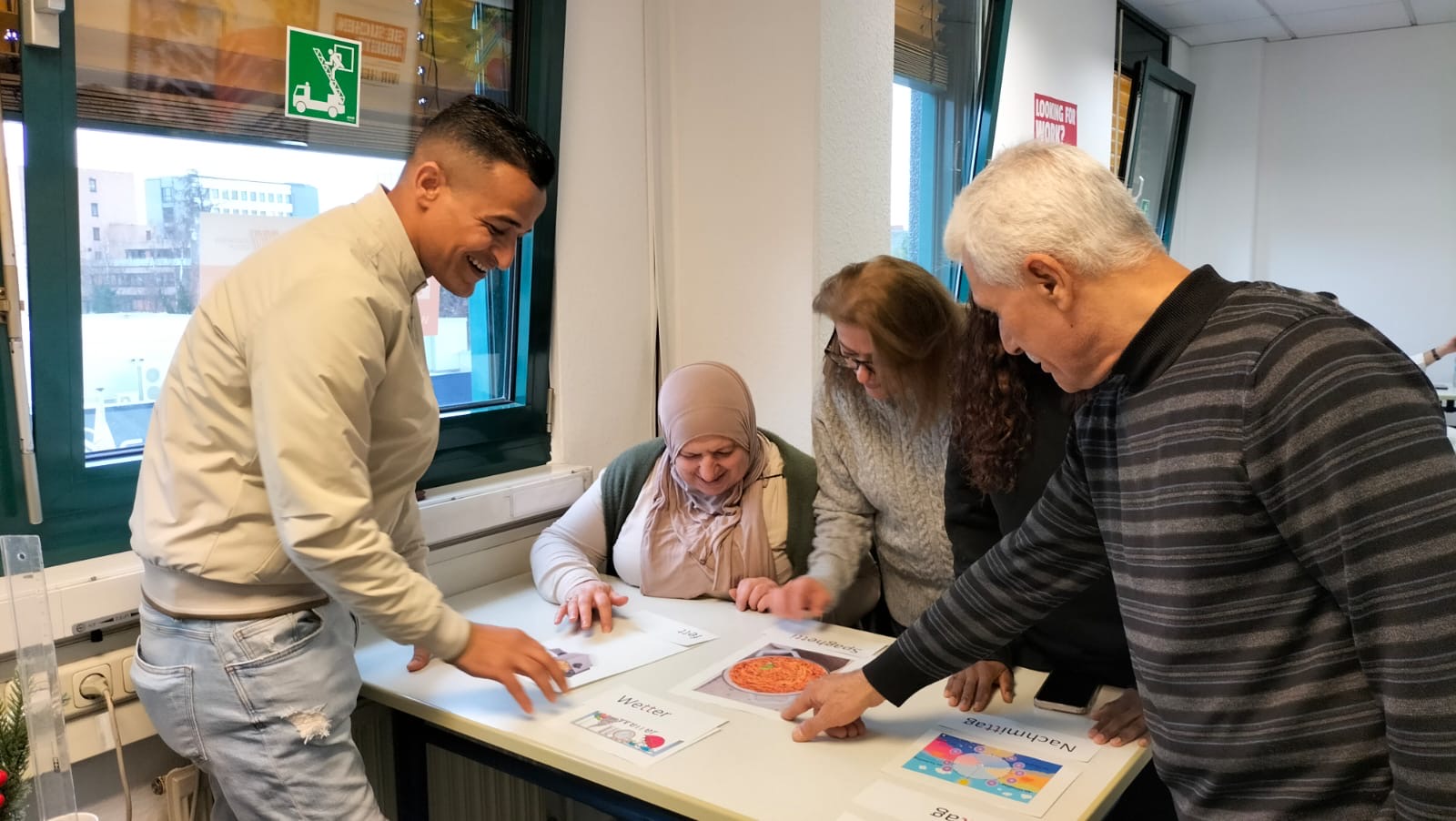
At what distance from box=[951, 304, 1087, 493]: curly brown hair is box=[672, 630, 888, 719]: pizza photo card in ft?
1.35

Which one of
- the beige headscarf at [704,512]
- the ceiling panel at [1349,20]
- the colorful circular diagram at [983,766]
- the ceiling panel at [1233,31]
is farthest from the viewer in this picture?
the ceiling panel at [1233,31]

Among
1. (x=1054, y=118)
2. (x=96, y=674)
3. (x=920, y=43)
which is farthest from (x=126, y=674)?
(x=1054, y=118)

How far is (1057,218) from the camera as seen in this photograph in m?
0.99

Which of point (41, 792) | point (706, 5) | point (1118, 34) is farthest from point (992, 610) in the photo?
point (1118, 34)

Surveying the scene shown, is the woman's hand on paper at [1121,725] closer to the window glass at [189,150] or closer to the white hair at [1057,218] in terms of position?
the white hair at [1057,218]

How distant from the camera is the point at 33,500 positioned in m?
1.66

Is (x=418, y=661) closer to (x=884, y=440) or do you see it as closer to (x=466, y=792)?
(x=466, y=792)

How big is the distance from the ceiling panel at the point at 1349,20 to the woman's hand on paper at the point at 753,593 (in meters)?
5.33

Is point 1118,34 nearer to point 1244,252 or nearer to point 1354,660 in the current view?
point 1244,252

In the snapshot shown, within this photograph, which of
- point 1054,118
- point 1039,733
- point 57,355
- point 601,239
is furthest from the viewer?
point 1054,118

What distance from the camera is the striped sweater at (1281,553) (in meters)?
0.82

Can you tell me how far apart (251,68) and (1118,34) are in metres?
4.68

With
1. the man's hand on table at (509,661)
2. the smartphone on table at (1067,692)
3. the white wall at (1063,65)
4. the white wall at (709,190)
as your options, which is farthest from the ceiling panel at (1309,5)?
the man's hand on table at (509,661)

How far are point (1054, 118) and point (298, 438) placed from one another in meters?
4.21
